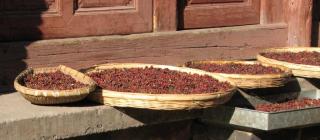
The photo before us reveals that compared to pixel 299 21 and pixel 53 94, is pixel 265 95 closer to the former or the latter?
pixel 299 21

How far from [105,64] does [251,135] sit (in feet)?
2.41

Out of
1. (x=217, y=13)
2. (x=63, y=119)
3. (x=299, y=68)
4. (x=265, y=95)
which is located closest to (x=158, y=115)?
(x=63, y=119)

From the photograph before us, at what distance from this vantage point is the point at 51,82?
330 cm

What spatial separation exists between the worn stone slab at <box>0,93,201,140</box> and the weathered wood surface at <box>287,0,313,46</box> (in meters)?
1.34

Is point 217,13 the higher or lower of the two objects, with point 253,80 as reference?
higher

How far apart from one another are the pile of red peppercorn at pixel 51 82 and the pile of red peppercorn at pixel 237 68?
786mm

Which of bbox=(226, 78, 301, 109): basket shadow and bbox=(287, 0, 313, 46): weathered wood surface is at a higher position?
bbox=(287, 0, 313, 46): weathered wood surface

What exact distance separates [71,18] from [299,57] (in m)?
1.25

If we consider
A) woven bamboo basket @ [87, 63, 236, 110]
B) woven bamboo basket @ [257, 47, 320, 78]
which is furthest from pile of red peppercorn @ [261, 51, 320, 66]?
woven bamboo basket @ [87, 63, 236, 110]

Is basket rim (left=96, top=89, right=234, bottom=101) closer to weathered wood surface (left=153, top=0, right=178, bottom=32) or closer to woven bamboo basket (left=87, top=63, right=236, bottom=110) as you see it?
woven bamboo basket (left=87, top=63, right=236, bottom=110)

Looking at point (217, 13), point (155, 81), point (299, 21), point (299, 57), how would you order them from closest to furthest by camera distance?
point (155, 81), point (299, 57), point (217, 13), point (299, 21)

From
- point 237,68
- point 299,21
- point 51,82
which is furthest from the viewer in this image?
point 299,21

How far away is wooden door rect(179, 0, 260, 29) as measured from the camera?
4266 millimetres

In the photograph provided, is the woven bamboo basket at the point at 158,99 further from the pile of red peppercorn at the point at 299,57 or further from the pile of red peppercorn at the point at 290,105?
the pile of red peppercorn at the point at 299,57
